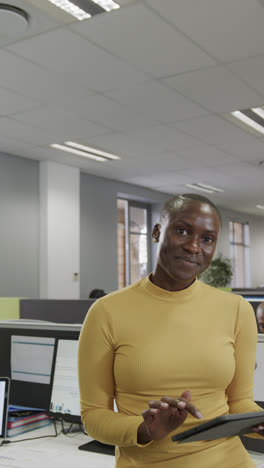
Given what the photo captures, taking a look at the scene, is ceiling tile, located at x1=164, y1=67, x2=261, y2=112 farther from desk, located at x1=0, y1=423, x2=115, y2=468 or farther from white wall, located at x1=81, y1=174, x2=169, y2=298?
white wall, located at x1=81, y1=174, x2=169, y2=298

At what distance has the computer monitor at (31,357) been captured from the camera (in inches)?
82.9

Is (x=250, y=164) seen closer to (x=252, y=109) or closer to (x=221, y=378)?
(x=252, y=109)

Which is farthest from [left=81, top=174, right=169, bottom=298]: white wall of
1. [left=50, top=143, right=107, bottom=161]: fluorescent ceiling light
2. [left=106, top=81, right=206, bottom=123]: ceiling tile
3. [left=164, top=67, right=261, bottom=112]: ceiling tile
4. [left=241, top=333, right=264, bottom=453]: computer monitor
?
[left=241, top=333, right=264, bottom=453]: computer monitor

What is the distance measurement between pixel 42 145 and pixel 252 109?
2390 millimetres

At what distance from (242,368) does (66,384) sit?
1057 mm

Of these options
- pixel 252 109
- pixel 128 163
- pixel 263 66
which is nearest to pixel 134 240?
pixel 128 163

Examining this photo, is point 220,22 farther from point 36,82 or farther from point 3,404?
point 3,404

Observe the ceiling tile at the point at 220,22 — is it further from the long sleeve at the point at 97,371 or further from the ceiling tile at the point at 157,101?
the long sleeve at the point at 97,371

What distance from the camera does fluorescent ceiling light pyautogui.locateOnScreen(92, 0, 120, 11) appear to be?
2.87 m

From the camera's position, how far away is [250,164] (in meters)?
7.11

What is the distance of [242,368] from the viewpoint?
3.59 feet

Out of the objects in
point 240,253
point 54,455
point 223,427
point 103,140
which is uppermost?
point 103,140

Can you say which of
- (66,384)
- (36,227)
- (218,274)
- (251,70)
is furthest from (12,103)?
(218,274)

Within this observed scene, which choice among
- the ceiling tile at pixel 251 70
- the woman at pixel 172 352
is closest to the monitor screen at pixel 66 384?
the woman at pixel 172 352
